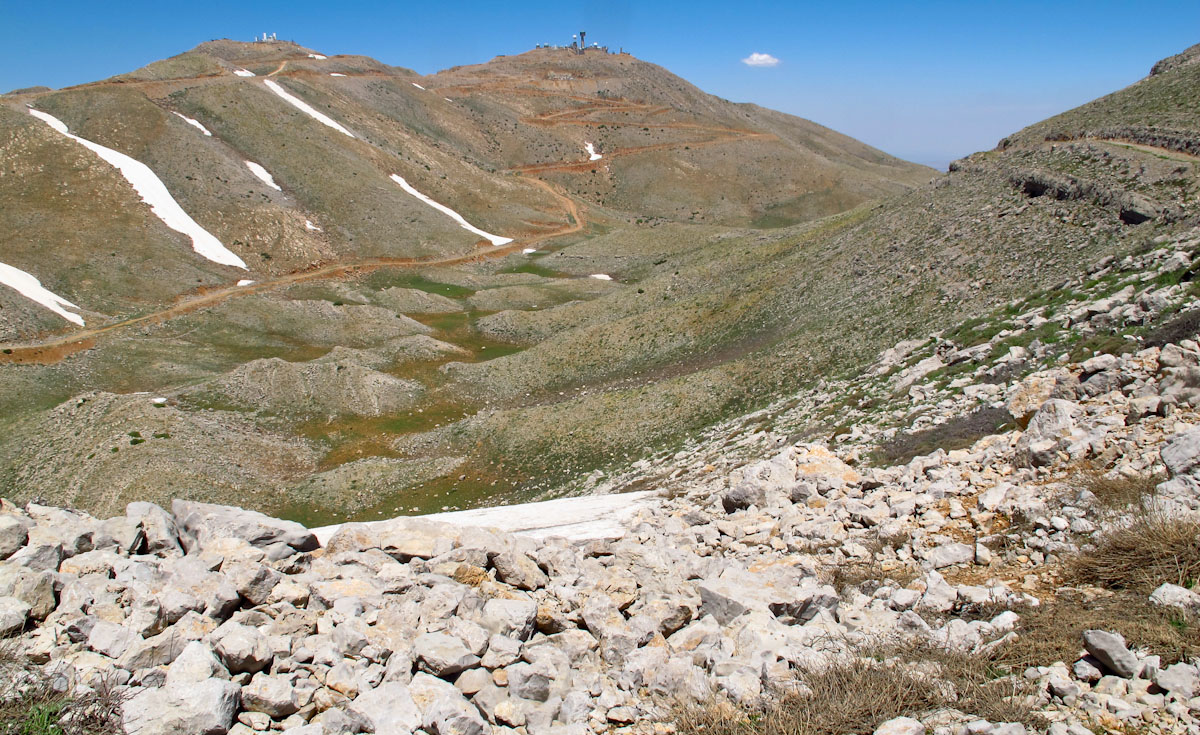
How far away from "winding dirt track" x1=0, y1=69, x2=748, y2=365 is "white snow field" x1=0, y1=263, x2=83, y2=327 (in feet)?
9.54

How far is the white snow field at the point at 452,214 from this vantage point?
85.3 m

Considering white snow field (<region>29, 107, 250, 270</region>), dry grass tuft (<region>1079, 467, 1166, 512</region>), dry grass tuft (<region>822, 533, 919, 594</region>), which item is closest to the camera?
dry grass tuft (<region>1079, 467, 1166, 512</region>)

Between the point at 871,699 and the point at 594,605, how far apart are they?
399 centimetres

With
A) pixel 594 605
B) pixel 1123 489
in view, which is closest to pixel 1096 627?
pixel 1123 489

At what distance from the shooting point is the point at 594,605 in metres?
9.95

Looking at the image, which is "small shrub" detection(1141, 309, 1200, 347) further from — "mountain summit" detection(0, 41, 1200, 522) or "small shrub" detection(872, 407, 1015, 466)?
"small shrub" detection(872, 407, 1015, 466)

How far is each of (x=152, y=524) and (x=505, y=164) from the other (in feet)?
369

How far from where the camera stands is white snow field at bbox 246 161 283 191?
78081 mm

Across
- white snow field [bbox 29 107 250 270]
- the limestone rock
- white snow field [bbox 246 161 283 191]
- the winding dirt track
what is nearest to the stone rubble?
the limestone rock

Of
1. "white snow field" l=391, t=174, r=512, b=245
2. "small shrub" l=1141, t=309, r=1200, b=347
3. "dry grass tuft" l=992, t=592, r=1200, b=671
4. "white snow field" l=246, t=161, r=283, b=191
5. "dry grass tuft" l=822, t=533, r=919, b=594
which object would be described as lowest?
"dry grass tuft" l=822, t=533, r=919, b=594

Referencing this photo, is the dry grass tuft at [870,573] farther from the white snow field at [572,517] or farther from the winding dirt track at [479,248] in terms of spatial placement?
the winding dirt track at [479,248]

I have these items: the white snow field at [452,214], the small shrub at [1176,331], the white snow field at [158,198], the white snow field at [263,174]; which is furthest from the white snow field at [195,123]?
the small shrub at [1176,331]

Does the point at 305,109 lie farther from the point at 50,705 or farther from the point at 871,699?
the point at 871,699

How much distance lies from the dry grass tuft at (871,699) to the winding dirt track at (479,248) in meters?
51.3
